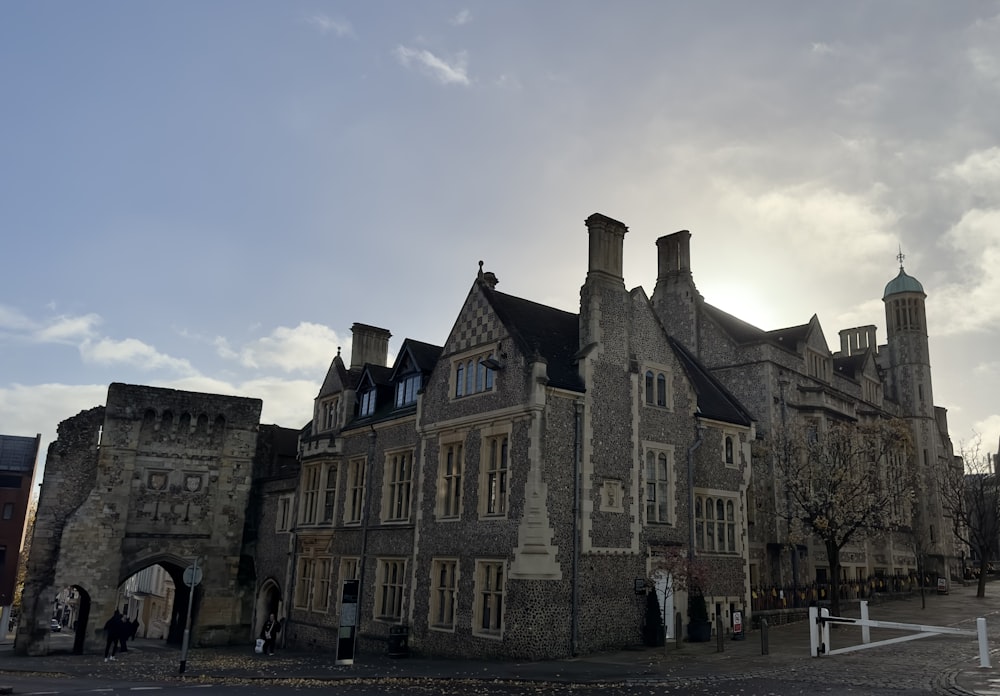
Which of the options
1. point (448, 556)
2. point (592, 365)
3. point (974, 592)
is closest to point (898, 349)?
point (974, 592)

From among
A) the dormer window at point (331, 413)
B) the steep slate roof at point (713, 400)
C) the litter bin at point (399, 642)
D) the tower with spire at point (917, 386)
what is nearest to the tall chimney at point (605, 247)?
the steep slate roof at point (713, 400)

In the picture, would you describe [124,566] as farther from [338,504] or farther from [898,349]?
[898,349]

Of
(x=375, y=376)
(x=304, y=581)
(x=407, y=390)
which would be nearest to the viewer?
(x=407, y=390)

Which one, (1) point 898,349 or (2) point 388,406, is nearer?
(2) point 388,406

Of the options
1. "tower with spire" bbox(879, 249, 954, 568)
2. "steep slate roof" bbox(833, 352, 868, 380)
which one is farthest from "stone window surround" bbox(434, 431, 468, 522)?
"tower with spire" bbox(879, 249, 954, 568)

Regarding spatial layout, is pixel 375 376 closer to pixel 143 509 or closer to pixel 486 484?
pixel 486 484

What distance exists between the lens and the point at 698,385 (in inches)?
1241

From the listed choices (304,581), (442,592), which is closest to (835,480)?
(442,592)

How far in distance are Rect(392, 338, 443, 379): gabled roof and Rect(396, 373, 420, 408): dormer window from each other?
570 mm

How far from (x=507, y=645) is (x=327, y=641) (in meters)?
12.3

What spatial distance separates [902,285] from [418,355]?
4415cm

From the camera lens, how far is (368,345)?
39344mm

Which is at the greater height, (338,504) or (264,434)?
(264,434)

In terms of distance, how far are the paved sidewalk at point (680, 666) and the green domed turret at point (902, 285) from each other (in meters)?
32.2
